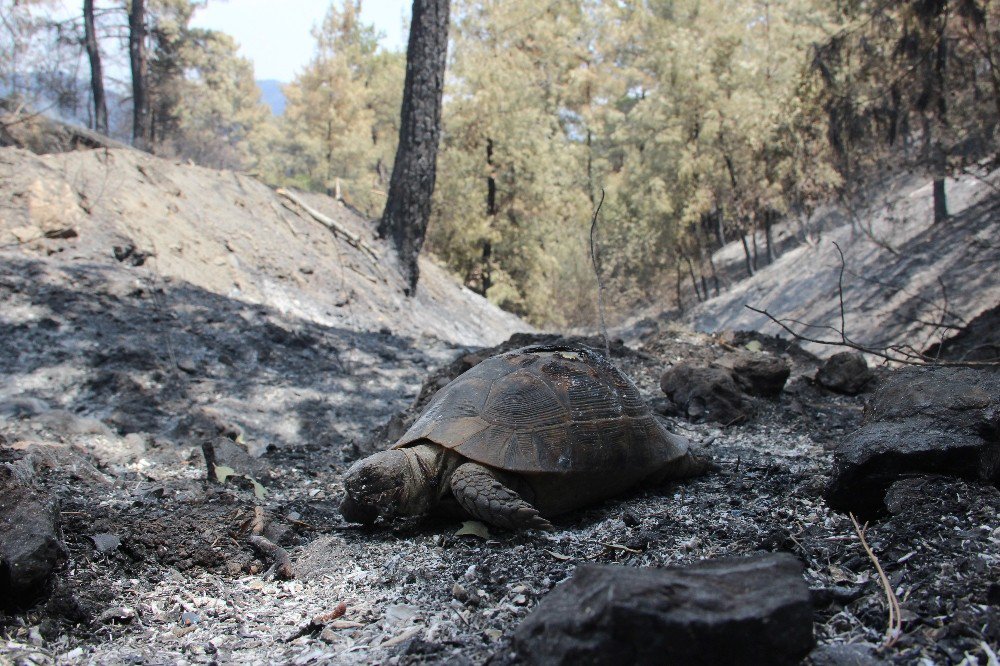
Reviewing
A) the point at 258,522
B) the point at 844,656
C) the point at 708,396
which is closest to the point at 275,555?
the point at 258,522

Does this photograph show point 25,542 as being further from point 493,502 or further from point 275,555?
point 493,502

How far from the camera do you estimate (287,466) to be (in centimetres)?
477

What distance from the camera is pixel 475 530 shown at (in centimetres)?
306

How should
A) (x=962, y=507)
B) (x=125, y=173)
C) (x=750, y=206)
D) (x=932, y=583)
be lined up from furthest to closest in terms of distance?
1. (x=750, y=206)
2. (x=125, y=173)
3. (x=962, y=507)
4. (x=932, y=583)

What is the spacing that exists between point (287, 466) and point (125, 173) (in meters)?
6.06

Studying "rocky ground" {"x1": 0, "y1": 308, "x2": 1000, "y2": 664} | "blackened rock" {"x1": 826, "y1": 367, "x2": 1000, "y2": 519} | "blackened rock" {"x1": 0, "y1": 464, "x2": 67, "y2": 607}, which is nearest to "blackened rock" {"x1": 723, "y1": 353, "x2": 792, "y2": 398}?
"rocky ground" {"x1": 0, "y1": 308, "x2": 1000, "y2": 664}

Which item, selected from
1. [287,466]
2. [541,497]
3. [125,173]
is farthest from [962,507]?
[125,173]

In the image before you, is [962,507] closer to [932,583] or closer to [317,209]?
[932,583]

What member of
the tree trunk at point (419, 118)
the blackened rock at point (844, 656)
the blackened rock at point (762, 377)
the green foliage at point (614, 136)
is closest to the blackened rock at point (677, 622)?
the blackened rock at point (844, 656)

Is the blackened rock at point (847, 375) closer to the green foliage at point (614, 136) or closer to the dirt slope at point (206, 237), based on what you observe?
the dirt slope at point (206, 237)

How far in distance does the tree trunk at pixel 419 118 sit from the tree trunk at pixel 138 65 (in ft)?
32.7

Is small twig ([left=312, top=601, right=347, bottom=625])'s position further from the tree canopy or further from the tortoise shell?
the tree canopy

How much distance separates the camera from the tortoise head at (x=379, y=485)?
3148mm

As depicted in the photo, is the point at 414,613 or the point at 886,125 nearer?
the point at 414,613
